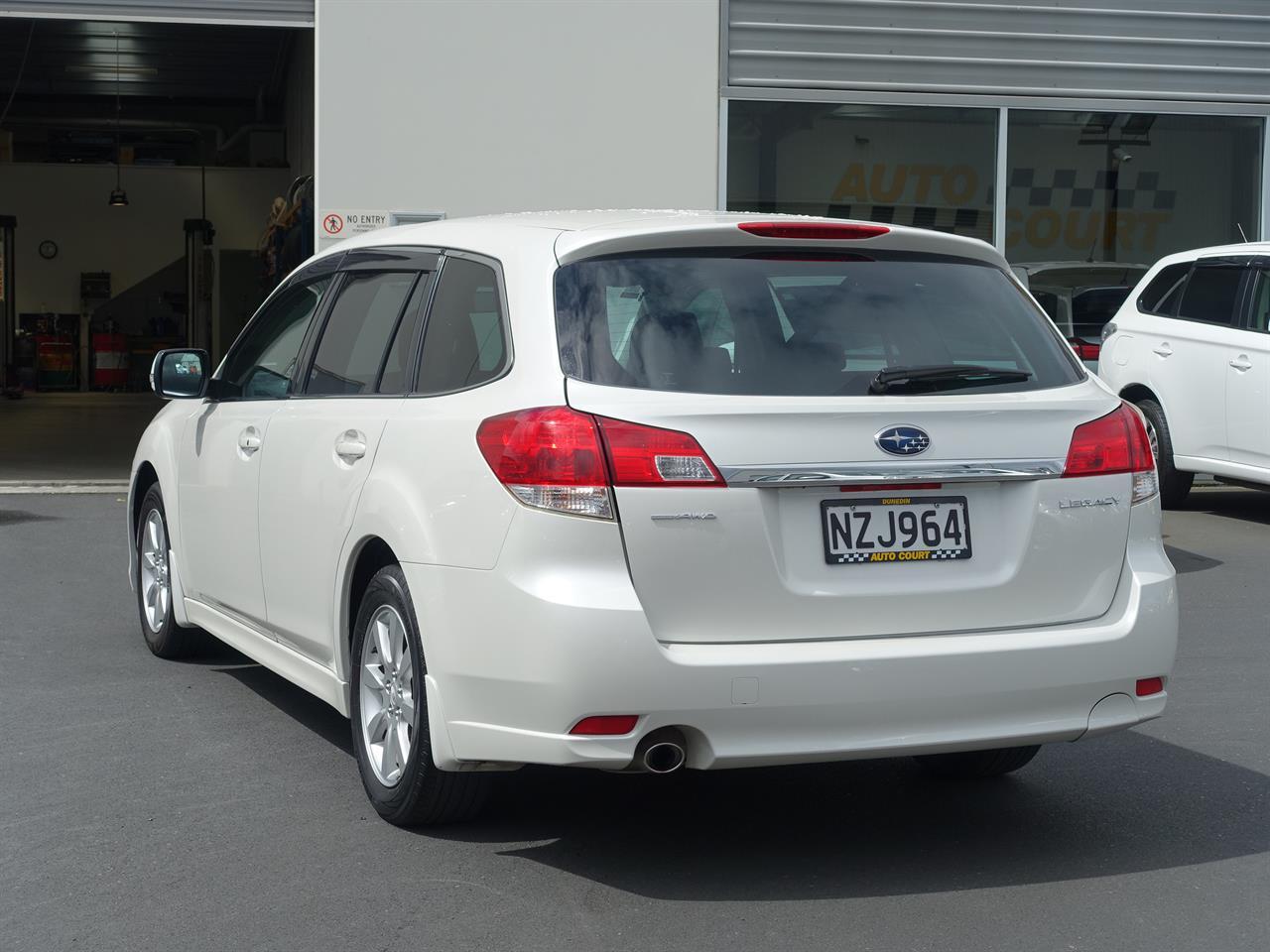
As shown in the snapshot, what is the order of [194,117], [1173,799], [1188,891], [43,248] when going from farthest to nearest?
[194,117], [43,248], [1173,799], [1188,891]

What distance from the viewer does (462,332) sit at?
456 centimetres

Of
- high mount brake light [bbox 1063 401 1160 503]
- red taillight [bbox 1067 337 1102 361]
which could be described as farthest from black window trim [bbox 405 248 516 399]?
red taillight [bbox 1067 337 1102 361]

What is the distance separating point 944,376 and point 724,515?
0.74 metres

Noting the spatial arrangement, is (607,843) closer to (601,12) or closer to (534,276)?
(534,276)

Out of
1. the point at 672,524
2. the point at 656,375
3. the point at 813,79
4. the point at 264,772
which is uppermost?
the point at 813,79

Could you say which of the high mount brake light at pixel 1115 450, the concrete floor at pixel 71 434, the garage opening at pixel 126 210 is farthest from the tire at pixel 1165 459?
the garage opening at pixel 126 210

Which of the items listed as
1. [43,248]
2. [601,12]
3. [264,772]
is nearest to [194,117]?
[43,248]

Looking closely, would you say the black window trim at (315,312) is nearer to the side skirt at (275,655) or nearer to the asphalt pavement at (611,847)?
the side skirt at (275,655)

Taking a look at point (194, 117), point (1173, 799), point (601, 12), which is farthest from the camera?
point (194, 117)

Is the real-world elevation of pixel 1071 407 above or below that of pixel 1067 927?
above

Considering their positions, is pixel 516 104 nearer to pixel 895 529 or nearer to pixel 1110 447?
pixel 1110 447

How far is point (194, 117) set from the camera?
35062 mm

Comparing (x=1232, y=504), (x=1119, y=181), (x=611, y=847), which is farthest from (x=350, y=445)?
(x=1119, y=181)

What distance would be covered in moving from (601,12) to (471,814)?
32.9ft
